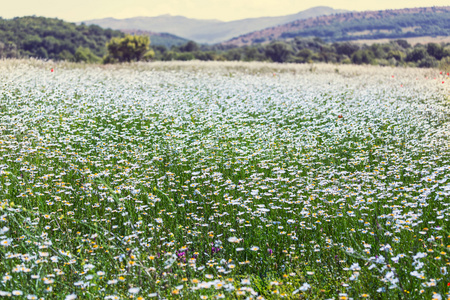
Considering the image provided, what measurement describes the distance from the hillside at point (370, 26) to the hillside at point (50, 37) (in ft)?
183

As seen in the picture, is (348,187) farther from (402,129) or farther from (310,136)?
(402,129)

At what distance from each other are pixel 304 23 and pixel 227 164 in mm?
128320

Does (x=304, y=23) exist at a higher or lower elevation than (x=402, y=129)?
higher

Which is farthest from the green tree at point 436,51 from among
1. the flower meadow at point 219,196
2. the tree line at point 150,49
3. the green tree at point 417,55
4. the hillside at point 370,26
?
the flower meadow at point 219,196

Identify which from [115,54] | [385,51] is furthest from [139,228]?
[385,51]

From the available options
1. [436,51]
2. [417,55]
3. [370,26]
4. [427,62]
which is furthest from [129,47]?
[370,26]

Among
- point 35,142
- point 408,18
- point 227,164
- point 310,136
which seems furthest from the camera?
point 408,18

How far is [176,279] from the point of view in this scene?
12.2ft

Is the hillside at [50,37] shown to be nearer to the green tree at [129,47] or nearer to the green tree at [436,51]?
the green tree at [129,47]

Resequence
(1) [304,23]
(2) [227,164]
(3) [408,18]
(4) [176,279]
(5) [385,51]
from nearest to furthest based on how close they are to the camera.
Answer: (4) [176,279], (2) [227,164], (5) [385,51], (3) [408,18], (1) [304,23]

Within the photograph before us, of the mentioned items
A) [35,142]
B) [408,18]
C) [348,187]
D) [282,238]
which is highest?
[408,18]

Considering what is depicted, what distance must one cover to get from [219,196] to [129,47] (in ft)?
116

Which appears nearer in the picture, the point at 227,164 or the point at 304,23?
the point at 227,164

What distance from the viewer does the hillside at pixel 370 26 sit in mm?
71719
